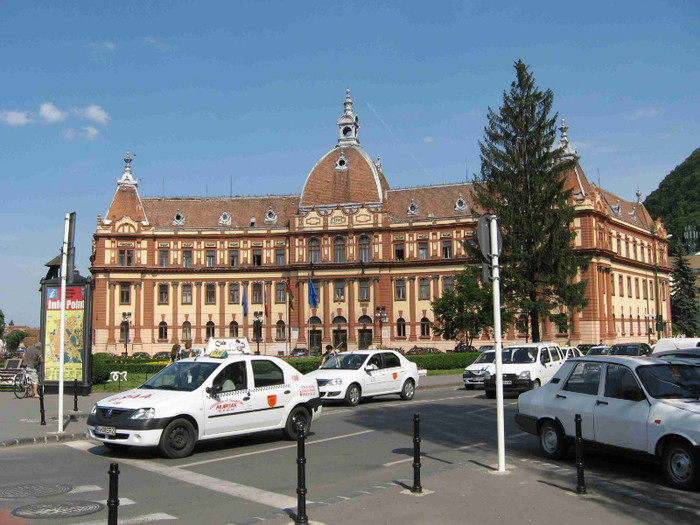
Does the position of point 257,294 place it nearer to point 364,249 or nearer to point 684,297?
point 364,249

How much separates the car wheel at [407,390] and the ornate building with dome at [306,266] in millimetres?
47417

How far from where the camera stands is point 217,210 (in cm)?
7856

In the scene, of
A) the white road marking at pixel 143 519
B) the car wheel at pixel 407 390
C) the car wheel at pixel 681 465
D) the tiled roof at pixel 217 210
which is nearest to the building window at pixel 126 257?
the tiled roof at pixel 217 210

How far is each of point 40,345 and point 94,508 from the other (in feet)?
59.0

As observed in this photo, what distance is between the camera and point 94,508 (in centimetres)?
892

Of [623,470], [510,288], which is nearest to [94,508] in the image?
[623,470]

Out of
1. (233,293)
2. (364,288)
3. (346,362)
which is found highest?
(364,288)

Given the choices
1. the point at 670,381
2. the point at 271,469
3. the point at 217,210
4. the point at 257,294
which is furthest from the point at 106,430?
the point at 217,210

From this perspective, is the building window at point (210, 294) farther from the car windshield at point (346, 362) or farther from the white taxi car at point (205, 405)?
the white taxi car at point (205, 405)

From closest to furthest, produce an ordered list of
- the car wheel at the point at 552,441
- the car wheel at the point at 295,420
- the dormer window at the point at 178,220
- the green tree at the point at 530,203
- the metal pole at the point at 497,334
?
the metal pole at the point at 497,334, the car wheel at the point at 552,441, the car wheel at the point at 295,420, the green tree at the point at 530,203, the dormer window at the point at 178,220

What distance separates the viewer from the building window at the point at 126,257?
244 ft

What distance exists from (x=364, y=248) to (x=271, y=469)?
6213 cm

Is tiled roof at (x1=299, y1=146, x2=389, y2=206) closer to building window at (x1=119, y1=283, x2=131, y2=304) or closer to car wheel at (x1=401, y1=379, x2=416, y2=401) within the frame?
building window at (x1=119, y1=283, x2=131, y2=304)

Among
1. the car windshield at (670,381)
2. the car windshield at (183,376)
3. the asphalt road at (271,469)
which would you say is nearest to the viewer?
the asphalt road at (271,469)
